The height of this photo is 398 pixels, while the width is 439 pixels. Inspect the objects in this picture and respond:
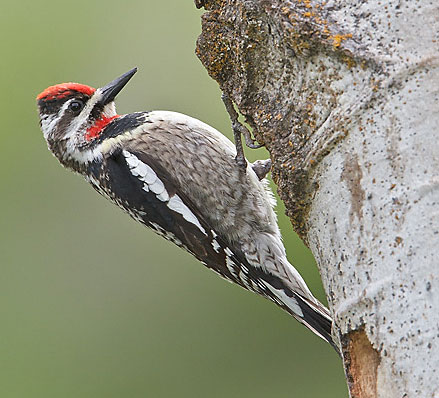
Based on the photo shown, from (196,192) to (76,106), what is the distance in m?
0.70

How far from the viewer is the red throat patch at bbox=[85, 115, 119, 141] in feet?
11.1

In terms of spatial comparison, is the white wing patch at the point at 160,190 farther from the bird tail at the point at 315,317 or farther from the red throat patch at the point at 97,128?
the bird tail at the point at 315,317

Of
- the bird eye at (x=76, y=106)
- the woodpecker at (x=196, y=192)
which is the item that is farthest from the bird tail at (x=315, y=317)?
the bird eye at (x=76, y=106)

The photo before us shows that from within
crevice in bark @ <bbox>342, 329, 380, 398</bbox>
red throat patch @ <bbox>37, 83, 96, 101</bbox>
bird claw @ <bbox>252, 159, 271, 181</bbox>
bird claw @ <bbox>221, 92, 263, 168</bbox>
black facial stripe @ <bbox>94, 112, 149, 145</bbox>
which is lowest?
bird claw @ <bbox>252, 159, 271, 181</bbox>

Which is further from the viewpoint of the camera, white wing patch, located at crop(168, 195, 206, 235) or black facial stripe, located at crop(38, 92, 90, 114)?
black facial stripe, located at crop(38, 92, 90, 114)

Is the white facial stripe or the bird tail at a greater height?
the white facial stripe

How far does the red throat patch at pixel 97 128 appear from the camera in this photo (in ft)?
11.1

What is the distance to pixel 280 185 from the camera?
2.09 meters

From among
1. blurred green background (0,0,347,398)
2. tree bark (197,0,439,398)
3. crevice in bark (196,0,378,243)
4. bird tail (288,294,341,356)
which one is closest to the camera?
tree bark (197,0,439,398)

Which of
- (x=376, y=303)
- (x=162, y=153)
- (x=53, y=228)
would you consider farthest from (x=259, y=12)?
(x=53, y=228)

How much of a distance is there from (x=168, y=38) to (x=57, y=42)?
1.89 feet

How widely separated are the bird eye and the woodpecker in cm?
15

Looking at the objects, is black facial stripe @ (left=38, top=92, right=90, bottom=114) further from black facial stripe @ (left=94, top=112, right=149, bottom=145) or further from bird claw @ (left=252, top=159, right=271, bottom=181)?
bird claw @ (left=252, top=159, right=271, bottom=181)

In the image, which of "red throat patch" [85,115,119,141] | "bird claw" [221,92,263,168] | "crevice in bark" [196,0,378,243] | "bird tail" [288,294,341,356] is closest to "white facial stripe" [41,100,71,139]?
"red throat patch" [85,115,119,141]
